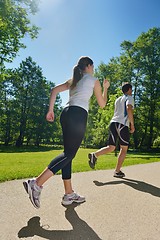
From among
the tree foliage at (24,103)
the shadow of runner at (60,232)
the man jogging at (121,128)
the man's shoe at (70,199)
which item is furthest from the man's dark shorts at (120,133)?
the tree foliage at (24,103)

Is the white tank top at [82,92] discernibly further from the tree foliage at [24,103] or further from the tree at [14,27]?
the tree foliage at [24,103]

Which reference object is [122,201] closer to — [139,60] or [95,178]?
[95,178]

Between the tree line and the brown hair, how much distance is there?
11300 mm

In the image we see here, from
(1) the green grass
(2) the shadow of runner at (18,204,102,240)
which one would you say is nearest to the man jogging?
(1) the green grass

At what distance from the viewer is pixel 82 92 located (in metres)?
3.15

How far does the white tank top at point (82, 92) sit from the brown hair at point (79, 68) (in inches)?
2.1

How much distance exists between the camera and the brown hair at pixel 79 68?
316 cm

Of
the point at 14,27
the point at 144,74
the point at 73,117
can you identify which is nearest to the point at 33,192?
the point at 73,117

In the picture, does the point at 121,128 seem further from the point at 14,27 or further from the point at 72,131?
the point at 14,27

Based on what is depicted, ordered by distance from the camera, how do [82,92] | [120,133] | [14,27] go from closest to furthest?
[82,92] < [120,133] < [14,27]

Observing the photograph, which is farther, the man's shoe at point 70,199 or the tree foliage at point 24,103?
the tree foliage at point 24,103

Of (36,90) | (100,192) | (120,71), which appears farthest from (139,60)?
(100,192)

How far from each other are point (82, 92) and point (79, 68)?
1.19 feet

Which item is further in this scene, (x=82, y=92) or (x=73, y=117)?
(x=82, y=92)
